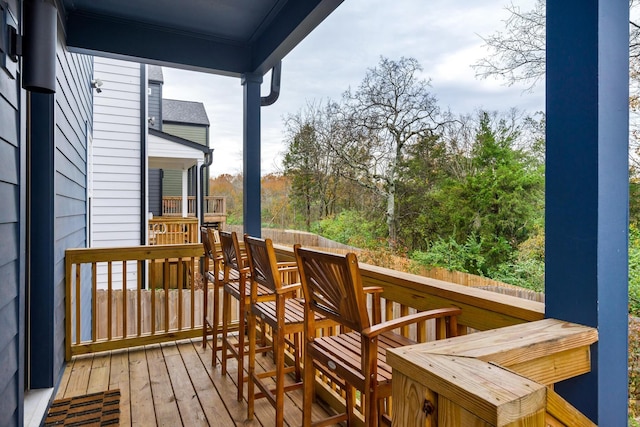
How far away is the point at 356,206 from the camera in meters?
10.0

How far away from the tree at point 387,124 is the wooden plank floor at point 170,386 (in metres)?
6.45

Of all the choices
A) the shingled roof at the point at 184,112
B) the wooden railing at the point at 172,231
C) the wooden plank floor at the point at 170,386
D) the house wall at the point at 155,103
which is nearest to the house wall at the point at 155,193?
the house wall at the point at 155,103

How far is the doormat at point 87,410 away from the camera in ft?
8.21

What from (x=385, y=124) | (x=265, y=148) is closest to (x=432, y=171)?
(x=385, y=124)

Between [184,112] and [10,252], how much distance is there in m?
16.6

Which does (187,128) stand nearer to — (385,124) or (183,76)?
(183,76)

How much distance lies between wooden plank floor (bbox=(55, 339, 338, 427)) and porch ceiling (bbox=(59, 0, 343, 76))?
8.76ft

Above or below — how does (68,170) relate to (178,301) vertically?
above

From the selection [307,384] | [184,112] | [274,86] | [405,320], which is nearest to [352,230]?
[274,86]

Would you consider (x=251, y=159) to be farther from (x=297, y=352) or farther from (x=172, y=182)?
(x=172, y=182)

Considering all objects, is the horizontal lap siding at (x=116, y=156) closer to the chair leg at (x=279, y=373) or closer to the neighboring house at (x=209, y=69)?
the neighboring house at (x=209, y=69)

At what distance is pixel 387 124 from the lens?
9.66 metres

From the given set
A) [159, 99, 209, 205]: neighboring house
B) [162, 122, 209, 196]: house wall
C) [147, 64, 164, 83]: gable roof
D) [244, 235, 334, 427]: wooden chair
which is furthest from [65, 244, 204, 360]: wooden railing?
[159, 99, 209, 205]: neighboring house

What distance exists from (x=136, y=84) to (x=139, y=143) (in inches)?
39.8
